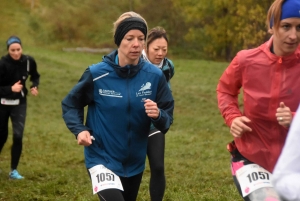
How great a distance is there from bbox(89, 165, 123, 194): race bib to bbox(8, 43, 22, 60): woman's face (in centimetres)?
459

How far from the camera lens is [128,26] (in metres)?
4.76

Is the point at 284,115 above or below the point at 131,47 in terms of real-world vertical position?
below

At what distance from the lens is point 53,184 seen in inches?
340

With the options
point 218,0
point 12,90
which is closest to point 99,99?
point 12,90

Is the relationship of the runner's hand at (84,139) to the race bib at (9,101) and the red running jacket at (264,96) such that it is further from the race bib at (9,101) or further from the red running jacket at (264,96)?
the race bib at (9,101)

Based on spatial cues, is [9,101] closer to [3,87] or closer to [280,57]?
[3,87]

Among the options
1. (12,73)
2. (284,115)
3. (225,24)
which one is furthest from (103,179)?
(225,24)

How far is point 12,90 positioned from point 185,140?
7263 mm

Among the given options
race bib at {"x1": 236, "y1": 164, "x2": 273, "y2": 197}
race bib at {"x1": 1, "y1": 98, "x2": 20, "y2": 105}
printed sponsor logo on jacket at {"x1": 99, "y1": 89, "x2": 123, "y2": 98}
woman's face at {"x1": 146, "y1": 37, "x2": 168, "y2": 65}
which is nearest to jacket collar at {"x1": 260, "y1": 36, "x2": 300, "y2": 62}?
race bib at {"x1": 236, "y1": 164, "x2": 273, "y2": 197}

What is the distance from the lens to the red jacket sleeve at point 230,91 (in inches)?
166

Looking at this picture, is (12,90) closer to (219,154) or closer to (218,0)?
(219,154)

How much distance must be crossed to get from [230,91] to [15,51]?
519 cm

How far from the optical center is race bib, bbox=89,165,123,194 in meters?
4.48

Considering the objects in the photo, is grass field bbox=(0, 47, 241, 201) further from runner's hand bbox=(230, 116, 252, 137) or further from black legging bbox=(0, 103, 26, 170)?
runner's hand bbox=(230, 116, 252, 137)
